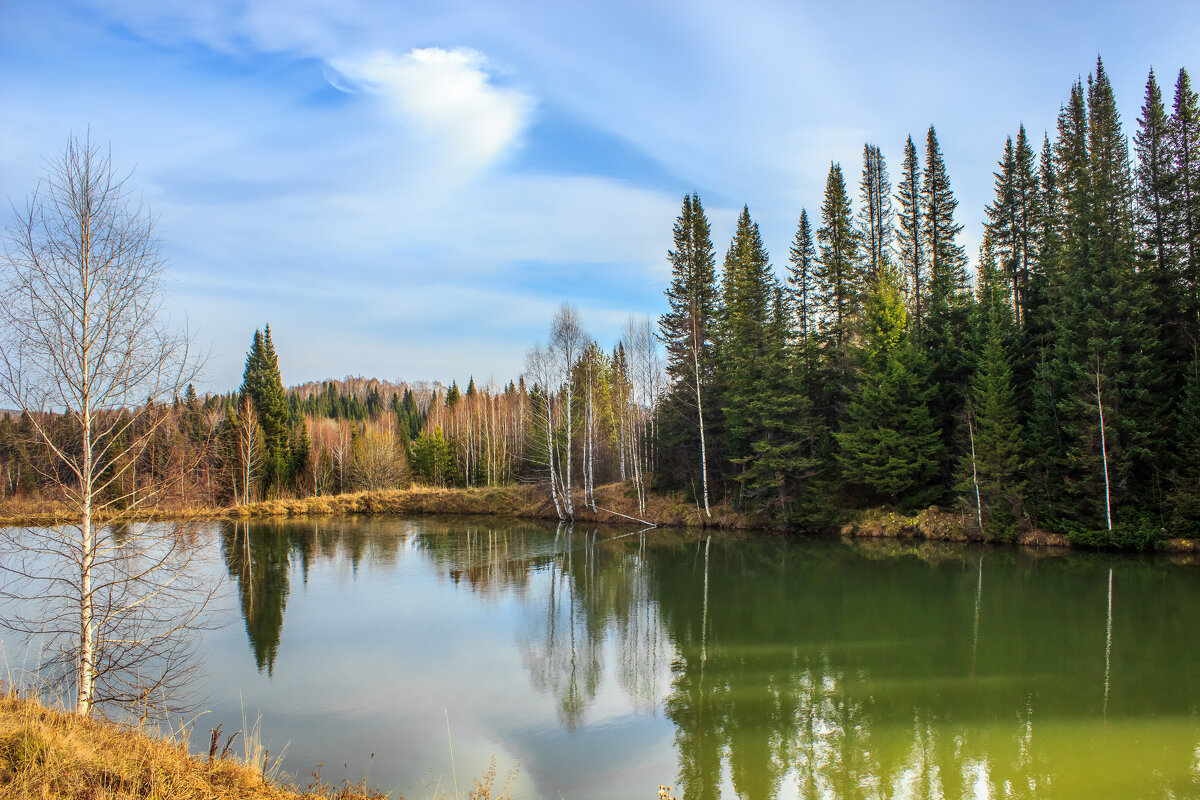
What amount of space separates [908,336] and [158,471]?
29.7 metres

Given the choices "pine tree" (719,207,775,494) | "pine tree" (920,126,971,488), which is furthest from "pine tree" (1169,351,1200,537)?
"pine tree" (719,207,775,494)

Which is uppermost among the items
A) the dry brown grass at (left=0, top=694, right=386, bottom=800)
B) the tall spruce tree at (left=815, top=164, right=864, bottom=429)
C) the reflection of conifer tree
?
the tall spruce tree at (left=815, top=164, right=864, bottom=429)

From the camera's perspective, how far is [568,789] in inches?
273

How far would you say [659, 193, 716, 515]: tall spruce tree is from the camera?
3488 centimetres

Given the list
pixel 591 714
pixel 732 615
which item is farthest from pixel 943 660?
pixel 591 714

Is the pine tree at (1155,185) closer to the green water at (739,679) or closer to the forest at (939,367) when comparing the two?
the forest at (939,367)

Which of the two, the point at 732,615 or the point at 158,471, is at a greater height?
the point at 158,471

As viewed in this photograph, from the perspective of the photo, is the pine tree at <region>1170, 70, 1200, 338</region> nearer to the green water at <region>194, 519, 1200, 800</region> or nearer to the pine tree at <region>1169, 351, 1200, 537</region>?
the pine tree at <region>1169, 351, 1200, 537</region>

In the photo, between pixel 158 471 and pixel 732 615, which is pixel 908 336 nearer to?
pixel 732 615

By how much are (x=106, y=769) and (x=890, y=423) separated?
96.5 ft

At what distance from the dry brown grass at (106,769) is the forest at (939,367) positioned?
4.27 metres

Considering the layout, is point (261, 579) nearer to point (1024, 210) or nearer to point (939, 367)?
point (939, 367)

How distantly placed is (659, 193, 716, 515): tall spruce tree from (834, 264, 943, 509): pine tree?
7.30 metres

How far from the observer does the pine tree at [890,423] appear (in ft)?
91.7
